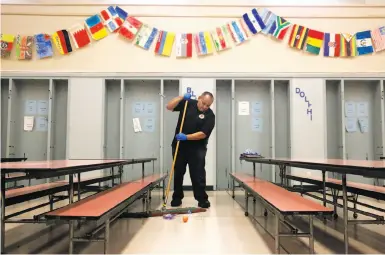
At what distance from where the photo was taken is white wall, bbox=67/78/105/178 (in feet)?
16.8

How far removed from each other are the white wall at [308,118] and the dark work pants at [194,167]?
236 cm

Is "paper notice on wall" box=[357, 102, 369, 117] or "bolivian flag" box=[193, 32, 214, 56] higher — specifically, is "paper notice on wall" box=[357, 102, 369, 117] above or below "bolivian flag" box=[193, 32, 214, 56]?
below

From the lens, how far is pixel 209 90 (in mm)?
5227

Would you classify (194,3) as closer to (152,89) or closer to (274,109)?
(152,89)

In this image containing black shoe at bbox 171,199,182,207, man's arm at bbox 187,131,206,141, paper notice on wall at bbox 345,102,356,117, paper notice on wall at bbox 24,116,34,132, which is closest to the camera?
man's arm at bbox 187,131,206,141

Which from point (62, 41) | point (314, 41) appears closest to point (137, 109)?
point (62, 41)

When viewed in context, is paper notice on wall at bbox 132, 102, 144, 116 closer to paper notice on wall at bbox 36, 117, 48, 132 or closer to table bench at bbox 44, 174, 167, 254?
paper notice on wall at bbox 36, 117, 48, 132

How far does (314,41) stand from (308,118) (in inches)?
57.1

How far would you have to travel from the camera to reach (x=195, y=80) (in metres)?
5.25

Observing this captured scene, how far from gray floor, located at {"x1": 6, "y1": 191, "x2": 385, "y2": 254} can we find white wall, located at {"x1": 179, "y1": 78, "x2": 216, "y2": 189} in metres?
2.00

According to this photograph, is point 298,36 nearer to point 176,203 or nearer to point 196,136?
point 196,136

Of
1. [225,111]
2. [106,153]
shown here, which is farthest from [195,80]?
[106,153]

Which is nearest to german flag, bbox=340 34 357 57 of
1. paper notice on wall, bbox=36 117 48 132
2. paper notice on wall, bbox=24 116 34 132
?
paper notice on wall, bbox=36 117 48 132

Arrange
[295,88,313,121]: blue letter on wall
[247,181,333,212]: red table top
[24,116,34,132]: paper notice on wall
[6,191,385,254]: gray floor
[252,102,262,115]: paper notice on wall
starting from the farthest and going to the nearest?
1. [252,102,262,115]: paper notice on wall
2. [24,116,34,132]: paper notice on wall
3. [295,88,313,121]: blue letter on wall
4. [6,191,385,254]: gray floor
5. [247,181,333,212]: red table top
